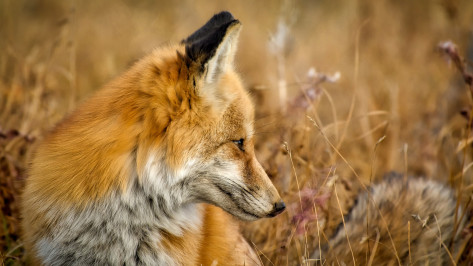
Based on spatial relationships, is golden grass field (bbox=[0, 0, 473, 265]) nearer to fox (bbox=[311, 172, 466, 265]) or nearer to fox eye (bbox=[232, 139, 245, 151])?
fox (bbox=[311, 172, 466, 265])

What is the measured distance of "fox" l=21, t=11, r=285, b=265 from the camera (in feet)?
7.60

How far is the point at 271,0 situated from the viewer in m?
10.8

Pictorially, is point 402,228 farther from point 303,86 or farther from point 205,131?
point 205,131

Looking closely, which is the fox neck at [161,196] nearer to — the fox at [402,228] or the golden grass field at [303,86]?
the golden grass field at [303,86]

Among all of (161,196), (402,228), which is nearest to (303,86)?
(402,228)

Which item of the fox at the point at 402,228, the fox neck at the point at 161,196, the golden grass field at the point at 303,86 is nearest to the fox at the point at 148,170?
the fox neck at the point at 161,196

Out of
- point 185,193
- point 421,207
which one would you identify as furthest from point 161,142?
point 421,207

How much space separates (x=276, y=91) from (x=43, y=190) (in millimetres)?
5152

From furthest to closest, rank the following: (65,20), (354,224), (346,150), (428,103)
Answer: (428,103), (346,150), (65,20), (354,224)

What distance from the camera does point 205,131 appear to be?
2404 millimetres

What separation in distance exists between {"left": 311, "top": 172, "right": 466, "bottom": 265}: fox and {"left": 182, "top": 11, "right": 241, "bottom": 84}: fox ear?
1.20 meters

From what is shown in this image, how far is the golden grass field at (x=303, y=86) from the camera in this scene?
330 cm

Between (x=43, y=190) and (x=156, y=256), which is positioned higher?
(x=43, y=190)

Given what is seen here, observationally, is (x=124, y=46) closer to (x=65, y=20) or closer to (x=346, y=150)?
(x=65, y=20)
